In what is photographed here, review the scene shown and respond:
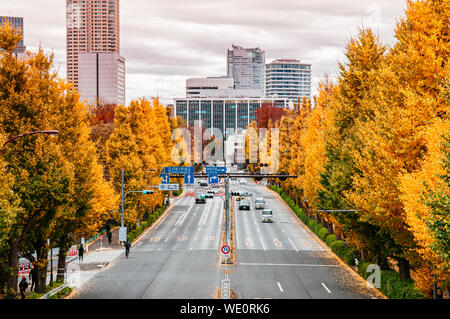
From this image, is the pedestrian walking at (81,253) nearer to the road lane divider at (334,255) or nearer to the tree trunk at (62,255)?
the tree trunk at (62,255)

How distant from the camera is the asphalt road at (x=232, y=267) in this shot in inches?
1219

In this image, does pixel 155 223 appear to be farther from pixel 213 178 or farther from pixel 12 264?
pixel 12 264

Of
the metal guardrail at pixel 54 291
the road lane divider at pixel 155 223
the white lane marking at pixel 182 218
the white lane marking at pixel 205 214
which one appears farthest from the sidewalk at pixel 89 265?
the white lane marking at pixel 205 214

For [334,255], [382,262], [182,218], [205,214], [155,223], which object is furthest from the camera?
[205,214]

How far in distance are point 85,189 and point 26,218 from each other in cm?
588

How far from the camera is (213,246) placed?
1971 inches

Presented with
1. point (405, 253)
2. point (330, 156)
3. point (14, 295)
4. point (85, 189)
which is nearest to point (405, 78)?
point (405, 253)

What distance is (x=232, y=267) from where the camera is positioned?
129 ft

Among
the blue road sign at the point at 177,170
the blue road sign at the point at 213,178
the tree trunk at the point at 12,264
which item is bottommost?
the tree trunk at the point at 12,264

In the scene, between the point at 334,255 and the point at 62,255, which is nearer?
the point at 62,255

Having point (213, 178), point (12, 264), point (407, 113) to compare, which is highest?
point (407, 113)

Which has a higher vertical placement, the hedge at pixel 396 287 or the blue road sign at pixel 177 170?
the blue road sign at pixel 177 170

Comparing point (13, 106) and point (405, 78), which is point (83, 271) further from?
point (405, 78)

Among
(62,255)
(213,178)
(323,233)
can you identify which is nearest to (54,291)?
(62,255)
